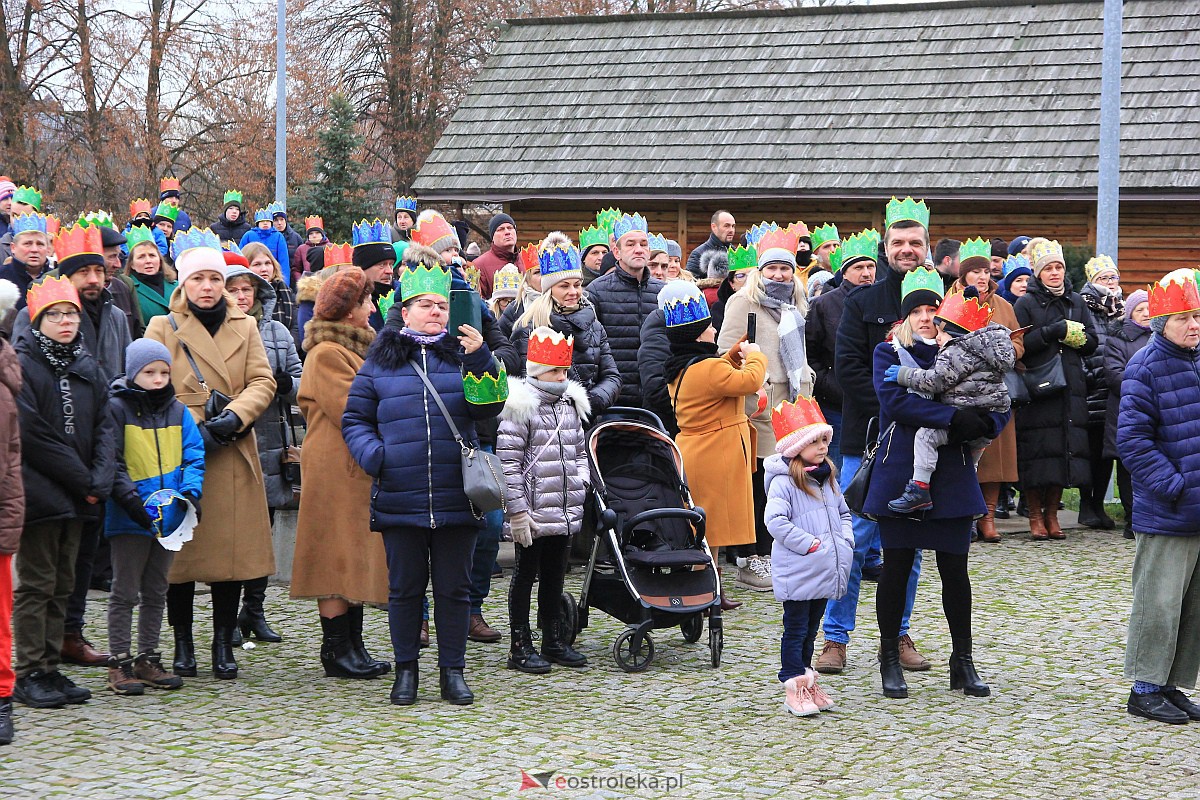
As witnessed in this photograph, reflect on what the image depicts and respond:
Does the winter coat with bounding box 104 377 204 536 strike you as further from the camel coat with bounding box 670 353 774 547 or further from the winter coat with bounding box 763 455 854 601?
the camel coat with bounding box 670 353 774 547

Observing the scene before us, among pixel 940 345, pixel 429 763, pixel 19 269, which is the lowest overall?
pixel 429 763

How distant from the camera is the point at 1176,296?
23.1ft

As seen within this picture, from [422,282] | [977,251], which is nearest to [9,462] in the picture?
[422,282]

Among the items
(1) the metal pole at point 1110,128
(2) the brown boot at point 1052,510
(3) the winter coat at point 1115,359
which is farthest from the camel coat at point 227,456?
(1) the metal pole at point 1110,128

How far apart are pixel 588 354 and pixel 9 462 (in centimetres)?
358

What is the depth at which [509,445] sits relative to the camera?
25.2 feet

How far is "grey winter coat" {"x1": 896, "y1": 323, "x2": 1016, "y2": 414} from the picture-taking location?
7.09 meters

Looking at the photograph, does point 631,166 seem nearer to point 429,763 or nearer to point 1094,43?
point 1094,43

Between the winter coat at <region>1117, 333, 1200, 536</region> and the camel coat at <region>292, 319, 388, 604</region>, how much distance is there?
366cm

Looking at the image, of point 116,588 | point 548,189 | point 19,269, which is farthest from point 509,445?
point 548,189

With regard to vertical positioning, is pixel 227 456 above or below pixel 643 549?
above

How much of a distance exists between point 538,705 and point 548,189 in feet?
60.6

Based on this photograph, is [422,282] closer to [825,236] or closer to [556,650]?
[556,650]

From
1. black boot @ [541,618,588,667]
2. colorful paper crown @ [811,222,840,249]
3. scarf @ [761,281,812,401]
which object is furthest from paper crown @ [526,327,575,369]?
colorful paper crown @ [811,222,840,249]
